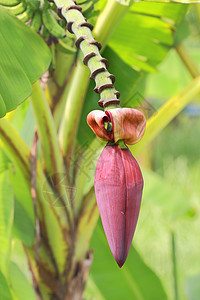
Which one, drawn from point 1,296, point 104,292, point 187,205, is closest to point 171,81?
point 187,205

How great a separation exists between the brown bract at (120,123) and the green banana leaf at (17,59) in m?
0.16

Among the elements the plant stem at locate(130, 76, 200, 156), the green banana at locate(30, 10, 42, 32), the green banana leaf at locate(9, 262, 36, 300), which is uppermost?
the green banana at locate(30, 10, 42, 32)

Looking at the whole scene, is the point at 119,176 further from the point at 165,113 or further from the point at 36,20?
the point at 165,113

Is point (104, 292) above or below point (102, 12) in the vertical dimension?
below

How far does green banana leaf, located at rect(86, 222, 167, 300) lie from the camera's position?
103cm

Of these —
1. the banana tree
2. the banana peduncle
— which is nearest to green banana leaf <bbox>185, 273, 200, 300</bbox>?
the banana tree

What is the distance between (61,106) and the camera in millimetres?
759

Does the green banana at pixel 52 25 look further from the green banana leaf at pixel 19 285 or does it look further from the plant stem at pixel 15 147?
the green banana leaf at pixel 19 285

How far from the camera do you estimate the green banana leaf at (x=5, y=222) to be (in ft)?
2.13

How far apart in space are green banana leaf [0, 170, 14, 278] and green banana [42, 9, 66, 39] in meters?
0.26

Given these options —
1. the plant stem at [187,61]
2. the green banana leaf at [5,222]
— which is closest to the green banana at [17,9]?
the green banana leaf at [5,222]

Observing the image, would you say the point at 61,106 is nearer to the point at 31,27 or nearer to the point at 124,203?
the point at 31,27

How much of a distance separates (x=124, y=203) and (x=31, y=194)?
41 cm

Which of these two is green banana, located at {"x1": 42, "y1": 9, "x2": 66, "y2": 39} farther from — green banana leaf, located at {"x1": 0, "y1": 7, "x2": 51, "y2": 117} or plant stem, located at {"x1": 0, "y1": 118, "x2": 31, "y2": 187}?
plant stem, located at {"x1": 0, "y1": 118, "x2": 31, "y2": 187}
